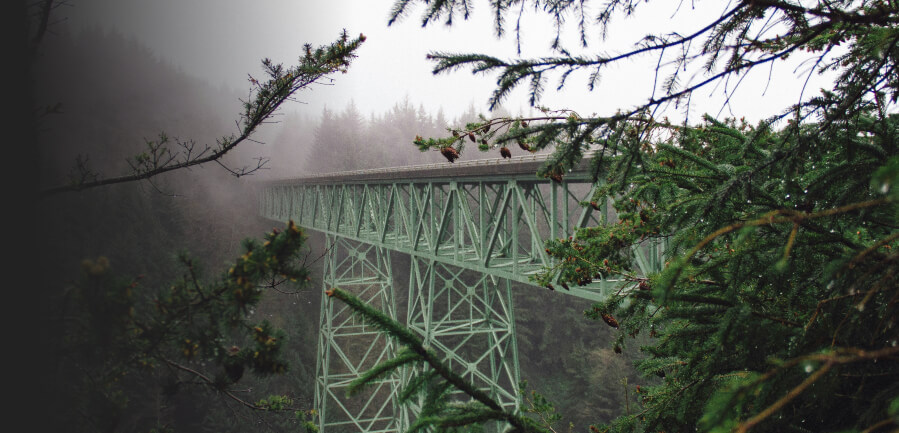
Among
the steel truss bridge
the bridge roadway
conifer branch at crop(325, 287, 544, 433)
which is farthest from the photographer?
the steel truss bridge

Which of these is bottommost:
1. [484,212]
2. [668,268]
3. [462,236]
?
[462,236]

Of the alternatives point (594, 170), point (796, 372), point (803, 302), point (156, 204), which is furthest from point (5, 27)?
point (156, 204)

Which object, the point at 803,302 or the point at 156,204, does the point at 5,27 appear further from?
the point at 156,204

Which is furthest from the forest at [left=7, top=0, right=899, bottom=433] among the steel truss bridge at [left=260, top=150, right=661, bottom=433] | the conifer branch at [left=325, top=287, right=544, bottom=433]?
the steel truss bridge at [left=260, top=150, right=661, bottom=433]

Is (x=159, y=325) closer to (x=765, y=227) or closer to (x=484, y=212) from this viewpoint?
(x=765, y=227)

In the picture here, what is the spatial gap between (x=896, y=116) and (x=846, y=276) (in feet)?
4.10

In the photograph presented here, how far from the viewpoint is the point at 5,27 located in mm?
2027

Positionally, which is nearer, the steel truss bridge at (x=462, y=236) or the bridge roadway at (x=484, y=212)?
the bridge roadway at (x=484, y=212)

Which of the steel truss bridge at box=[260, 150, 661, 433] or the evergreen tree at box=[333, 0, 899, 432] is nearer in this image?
the evergreen tree at box=[333, 0, 899, 432]

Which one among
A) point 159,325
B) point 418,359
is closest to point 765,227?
point 418,359

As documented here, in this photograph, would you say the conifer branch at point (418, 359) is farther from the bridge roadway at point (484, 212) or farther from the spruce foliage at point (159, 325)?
the bridge roadway at point (484, 212)

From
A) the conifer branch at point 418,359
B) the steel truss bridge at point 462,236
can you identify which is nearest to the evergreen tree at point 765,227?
the conifer branch at point 418,359

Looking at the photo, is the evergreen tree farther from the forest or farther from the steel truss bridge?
the steel truss bridge

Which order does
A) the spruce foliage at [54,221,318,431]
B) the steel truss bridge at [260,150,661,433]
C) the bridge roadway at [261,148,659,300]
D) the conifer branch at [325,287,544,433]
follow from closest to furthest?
the conifer branch at [325,287,544,433] → the spruce foliage at [54,221,318,431] → the bridge roadway at [261,148,659,300] → the steel truss bridge at [260,150,661,433]
